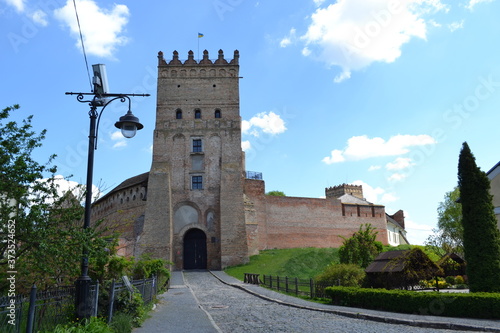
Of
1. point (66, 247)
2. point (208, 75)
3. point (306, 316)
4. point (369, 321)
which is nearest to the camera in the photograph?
point (66, 247)

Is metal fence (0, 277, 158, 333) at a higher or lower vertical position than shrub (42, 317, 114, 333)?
higher

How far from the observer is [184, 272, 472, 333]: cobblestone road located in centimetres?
1081

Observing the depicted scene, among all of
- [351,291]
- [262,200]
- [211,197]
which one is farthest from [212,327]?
[262,200]

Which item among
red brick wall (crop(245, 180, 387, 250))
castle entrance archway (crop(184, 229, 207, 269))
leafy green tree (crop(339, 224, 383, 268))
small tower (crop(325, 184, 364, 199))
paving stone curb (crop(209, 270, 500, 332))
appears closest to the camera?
paving stone curb (crop(209, 270, 500, 332))

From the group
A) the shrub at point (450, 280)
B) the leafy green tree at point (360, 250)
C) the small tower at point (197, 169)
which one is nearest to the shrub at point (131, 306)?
the leafy green tree at point (360, 250)

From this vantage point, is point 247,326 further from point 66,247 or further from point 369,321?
point 66,247

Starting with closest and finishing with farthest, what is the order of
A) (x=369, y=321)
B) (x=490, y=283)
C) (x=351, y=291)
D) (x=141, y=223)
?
1. (x=369, y=321)
2. (x=490, y=283)
3. (x=351, y=291)
4. (x=141, y=223)

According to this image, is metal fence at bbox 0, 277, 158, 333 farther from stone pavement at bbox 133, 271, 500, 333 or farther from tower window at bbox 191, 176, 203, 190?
tower window at bbox 191, 176, 203, 190

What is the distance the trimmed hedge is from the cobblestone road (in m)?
1.86

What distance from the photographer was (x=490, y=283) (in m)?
14.4

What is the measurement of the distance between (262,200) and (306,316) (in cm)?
2746

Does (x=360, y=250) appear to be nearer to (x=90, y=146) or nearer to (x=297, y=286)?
(x=297, y=286)

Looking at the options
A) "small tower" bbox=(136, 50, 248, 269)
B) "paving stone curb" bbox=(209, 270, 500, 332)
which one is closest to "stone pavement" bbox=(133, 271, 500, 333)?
"paving stone curb" bbox=(209, 270, 500, 332)

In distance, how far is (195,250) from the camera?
118 ft
